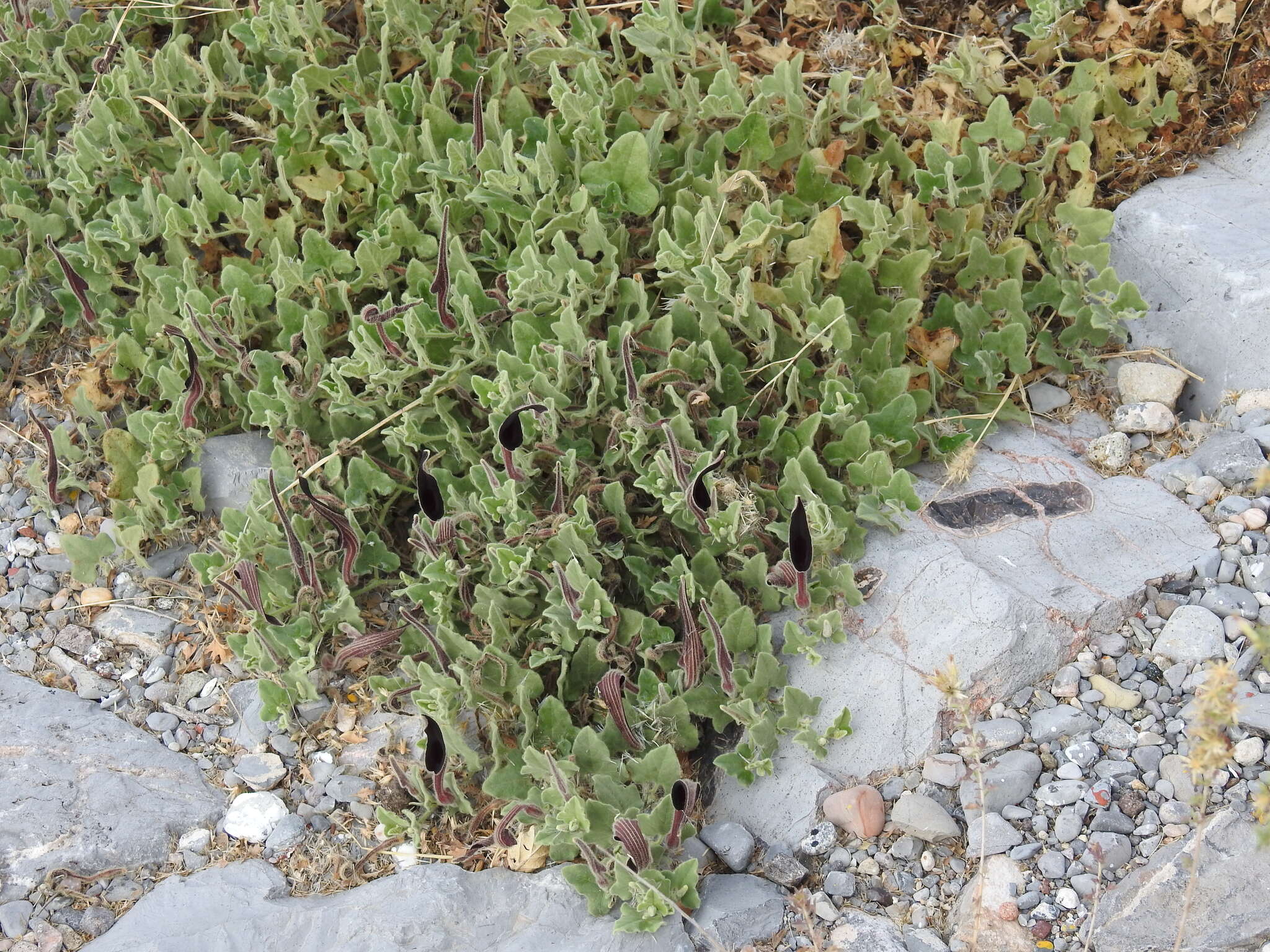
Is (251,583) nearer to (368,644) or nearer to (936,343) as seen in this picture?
(368,644)

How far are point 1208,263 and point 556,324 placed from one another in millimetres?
2004

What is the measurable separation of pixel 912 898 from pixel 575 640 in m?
1.03

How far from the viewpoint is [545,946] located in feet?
9.05

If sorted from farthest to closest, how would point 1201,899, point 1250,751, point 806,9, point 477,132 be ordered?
point 806,9 → point 477,132 → point 1250,751 → point 1201,899

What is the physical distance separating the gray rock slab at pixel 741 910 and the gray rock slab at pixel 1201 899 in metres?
0.69

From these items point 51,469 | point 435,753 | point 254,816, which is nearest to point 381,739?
point 254,816

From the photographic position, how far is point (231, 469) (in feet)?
12.7

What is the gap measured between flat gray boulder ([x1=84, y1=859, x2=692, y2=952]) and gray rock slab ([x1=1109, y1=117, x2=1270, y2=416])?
91.4 inches


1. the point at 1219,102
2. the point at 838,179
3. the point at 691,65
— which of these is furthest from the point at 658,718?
the point at 1219,102

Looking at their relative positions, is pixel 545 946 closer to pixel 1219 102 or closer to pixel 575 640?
pixel 575 640

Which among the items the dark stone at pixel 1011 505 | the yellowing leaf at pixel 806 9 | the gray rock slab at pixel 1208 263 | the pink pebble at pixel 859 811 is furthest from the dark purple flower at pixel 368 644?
the yellowing leaf at pixel 806 9

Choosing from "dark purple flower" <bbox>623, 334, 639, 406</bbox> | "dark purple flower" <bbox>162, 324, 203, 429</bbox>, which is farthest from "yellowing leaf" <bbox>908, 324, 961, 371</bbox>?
"dark purple flower" <bbox>162, 324, 203, 429</bbox>

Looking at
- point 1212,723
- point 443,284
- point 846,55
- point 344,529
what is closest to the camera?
point 1212,723

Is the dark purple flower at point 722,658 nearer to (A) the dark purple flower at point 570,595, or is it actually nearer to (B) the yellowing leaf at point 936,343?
(A) the dark purple flower at point 570,595
